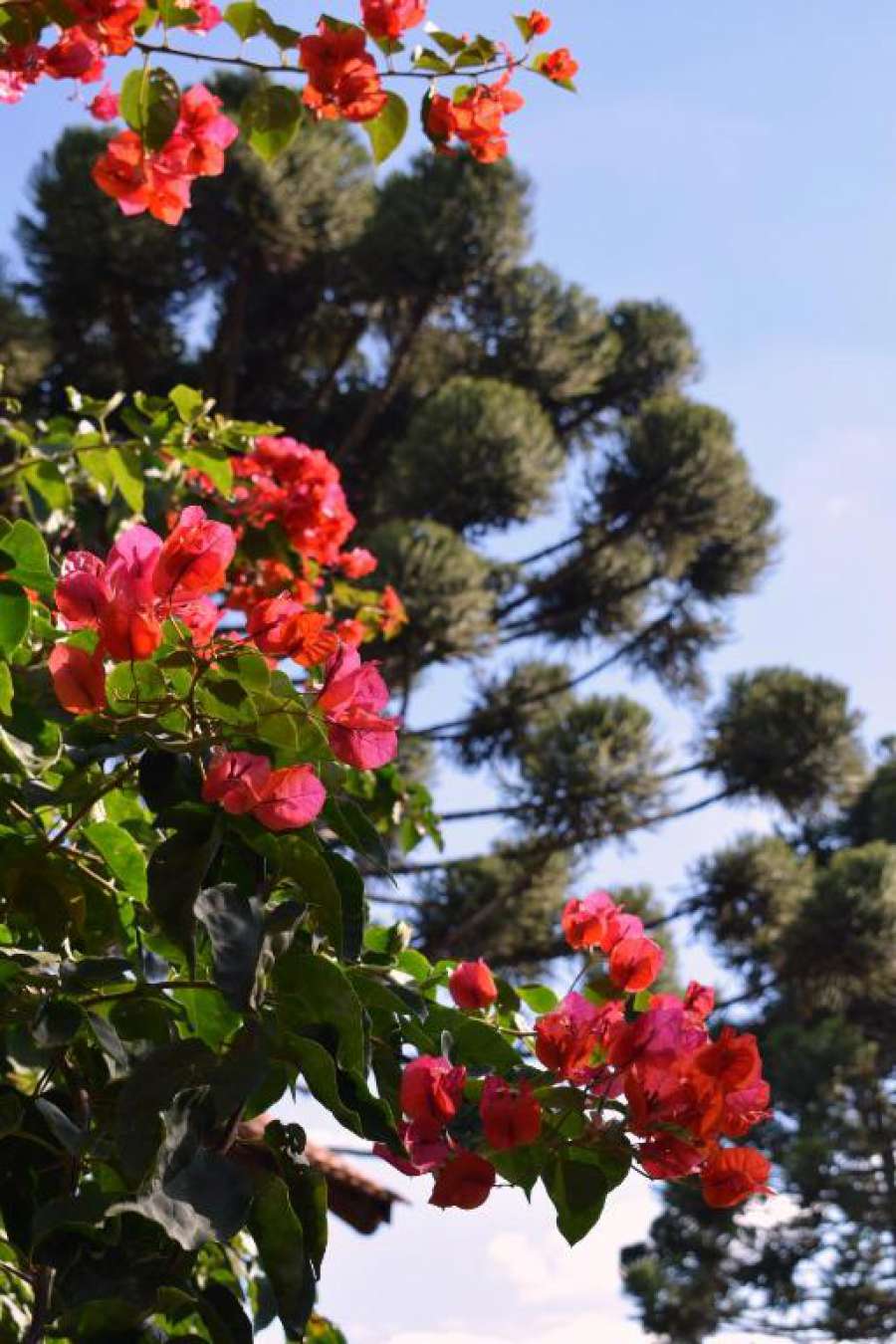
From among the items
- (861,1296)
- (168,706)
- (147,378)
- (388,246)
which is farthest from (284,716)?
(861,1296)

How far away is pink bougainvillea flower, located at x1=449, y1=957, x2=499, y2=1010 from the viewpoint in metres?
1.00

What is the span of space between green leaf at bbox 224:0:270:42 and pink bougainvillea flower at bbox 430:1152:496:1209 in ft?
2.90

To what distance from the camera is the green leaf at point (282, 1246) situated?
0.86 m

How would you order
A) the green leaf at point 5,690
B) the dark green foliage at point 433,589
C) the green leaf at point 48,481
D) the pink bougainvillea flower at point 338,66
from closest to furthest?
the green leaf at point 5,690 → the pink bougainvillea flower at point 338,66 → the green leaf at point 48,481 → the dark green foliage at point 433,589

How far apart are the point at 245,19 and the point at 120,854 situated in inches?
27.0

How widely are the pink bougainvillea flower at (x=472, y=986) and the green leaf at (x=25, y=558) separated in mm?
345

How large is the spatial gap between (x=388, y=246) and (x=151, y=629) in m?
7.01

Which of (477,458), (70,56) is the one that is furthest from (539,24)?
(477,458)

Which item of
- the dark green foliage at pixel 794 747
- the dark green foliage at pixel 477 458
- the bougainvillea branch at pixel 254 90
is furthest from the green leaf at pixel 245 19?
the dark green foliage at pixel 794 747

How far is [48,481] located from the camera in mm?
1796

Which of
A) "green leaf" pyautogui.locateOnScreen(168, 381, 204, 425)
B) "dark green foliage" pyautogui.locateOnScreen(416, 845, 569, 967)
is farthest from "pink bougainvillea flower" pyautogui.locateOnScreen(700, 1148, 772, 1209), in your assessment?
"dark green foliage" pyautogui.locateOnScreen(416, 845, 569, 967)

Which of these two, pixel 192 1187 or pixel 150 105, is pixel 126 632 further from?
pixel 150 105

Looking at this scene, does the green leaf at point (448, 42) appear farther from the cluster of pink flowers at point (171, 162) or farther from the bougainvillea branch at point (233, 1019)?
the bougainvillea branch at point (233, 1019)

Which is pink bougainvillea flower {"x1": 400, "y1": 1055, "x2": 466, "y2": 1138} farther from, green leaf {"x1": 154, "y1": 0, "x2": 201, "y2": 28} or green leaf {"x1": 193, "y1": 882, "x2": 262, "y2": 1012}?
green leaf {"x1": 154, "y1": 0, "x2": 201, "y2": 28}
